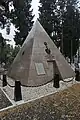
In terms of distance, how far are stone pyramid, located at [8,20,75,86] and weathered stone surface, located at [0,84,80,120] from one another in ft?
17.8

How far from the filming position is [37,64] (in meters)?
16.2

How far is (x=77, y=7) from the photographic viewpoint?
38.0 meters

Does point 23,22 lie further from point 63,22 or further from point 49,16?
point 63,22

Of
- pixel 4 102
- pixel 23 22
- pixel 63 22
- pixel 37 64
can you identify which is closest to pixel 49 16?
pixel 63 22

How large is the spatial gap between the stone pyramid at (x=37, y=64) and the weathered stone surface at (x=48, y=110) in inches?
213

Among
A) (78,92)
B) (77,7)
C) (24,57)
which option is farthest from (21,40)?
(78,92)

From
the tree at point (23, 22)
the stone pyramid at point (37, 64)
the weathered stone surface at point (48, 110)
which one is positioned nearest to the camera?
the weathered stone surface at point (48, 110)

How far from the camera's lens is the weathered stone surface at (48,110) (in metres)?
7.75

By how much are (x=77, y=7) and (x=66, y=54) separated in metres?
8.66

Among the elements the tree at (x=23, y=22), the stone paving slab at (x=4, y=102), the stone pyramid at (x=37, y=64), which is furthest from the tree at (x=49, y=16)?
the stone paving slab at (x=4, y=102)

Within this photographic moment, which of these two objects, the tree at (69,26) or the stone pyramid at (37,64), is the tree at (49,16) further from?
the stone pyramid at (37,64)

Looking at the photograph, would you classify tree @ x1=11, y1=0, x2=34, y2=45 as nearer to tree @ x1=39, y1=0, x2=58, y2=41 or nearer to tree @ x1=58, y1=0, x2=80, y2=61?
tree @ x1=39, y1=0, x2=58, y2=41

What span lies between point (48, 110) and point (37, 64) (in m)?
8.08

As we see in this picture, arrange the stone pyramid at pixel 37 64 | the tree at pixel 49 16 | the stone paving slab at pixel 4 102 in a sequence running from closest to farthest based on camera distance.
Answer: the stone paving slab at pixel 4 102 < the stone pyramid at pixel 37 64 < the tree at pixel 49 16
